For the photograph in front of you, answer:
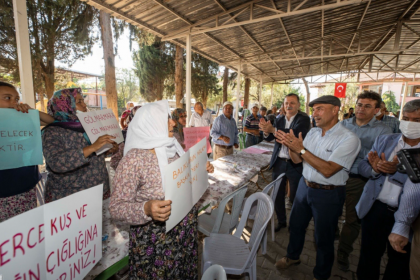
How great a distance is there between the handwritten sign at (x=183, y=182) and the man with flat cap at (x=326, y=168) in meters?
0.99

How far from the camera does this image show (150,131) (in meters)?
1.29

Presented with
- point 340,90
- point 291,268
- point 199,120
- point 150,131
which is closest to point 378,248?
point 291,268

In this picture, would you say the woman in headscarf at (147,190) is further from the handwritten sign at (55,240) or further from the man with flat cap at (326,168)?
the man with flat cap at (326,168)

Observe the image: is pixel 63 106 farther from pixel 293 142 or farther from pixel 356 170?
pixel 356 170

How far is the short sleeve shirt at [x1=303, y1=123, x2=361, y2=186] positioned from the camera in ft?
6.14

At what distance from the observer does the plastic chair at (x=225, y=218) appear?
2.21 m

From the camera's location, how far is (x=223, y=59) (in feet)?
31.2

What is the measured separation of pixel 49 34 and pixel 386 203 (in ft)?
44.1

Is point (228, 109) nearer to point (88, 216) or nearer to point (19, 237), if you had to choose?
point (88, 216)

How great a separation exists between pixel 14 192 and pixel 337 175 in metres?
2.93

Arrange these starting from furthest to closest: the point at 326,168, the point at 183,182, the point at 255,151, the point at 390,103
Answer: the point at 390,103 → the point at 255,151 → the point at 326,168 → the point at 183,182

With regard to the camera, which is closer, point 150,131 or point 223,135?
point 150,131

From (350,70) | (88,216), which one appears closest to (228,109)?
(88,216)

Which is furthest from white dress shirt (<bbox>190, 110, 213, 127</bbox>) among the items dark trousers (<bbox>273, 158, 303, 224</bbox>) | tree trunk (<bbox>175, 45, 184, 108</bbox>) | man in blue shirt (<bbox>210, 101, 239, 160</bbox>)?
dark trousers (<bbox>273, 158, 303, 224</bbox>)
